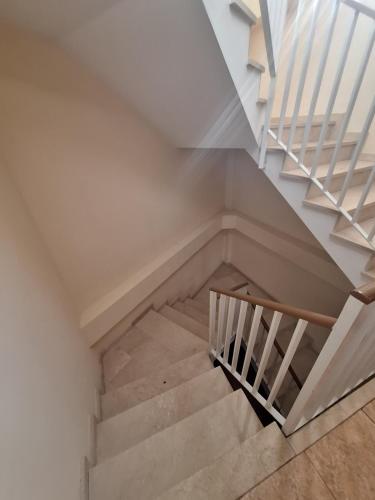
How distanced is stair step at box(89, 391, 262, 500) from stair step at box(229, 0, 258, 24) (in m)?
2.08

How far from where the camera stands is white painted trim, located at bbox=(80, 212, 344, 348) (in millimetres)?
1850

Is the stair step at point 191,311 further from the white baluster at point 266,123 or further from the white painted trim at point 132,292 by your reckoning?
the white baluster at point 266,123

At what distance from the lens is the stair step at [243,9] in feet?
3.16

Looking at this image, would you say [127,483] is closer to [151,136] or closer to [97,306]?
[97,306]

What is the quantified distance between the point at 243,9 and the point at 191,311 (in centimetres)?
285

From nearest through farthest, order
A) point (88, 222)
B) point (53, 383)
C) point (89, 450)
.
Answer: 1. point (53, 383)
2. point (89, 450)
3. point (88, 222)

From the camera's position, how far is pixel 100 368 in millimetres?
1868

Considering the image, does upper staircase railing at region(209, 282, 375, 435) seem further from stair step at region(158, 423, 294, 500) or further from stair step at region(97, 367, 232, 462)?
stair step at region(97, 367, 232, 462)

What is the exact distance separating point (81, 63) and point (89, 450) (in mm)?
2261

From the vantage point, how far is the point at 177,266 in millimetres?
2717

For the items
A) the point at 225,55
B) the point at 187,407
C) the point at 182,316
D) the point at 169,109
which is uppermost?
the point at 225,55

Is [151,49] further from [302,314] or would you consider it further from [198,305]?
[198,305]

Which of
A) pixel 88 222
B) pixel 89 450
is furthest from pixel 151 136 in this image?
pixel 89 450

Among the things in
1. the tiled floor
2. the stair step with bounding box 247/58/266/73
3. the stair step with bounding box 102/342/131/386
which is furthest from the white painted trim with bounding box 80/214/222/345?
the stair step with bounding box 247/58/266/73
